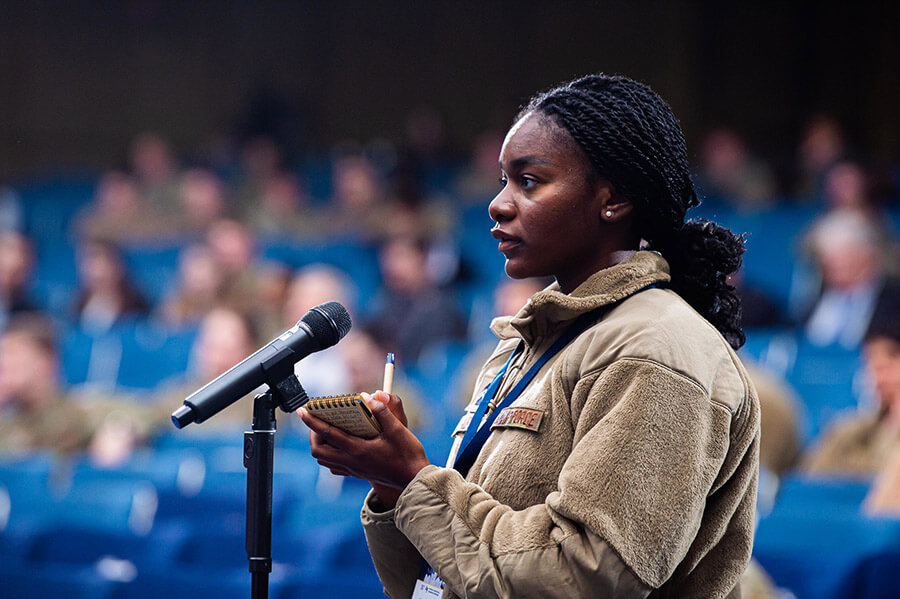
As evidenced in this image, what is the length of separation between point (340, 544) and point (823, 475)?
1.55 metres

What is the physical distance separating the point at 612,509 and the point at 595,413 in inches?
4.3

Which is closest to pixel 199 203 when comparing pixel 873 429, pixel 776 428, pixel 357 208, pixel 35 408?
pixel 357 208

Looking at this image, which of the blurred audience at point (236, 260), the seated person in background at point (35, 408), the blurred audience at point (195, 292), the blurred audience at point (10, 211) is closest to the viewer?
the seated person in background at point (35, 408)

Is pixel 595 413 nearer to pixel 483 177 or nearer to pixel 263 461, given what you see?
pixel 263 461

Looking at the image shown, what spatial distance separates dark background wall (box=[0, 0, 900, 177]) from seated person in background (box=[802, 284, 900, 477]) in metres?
3.61

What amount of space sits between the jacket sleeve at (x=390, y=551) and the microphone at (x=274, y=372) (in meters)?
0.17

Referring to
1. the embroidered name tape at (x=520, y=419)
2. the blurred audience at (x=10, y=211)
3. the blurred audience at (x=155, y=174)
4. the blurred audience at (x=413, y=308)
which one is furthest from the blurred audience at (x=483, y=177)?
the embroidered name tape at (x=520, y=419)

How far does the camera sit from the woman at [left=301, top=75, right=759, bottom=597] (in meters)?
1.04

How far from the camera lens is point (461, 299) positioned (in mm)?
5316

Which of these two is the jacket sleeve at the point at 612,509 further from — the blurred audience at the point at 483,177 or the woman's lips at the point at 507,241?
the blurred audience at the point at 483,177

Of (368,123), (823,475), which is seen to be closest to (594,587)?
(823,475)

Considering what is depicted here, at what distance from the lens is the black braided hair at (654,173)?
3.93ft

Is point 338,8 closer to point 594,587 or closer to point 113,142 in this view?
point 113,142

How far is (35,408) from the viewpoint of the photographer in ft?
15.0
